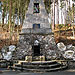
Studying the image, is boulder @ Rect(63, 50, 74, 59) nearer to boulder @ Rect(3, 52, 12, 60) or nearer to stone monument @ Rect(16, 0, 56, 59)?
stone monument @ Rect(16, 0, 56, 59)

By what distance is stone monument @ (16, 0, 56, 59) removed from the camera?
1410cm

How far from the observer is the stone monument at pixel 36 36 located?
1410 cm

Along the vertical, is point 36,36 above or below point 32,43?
above

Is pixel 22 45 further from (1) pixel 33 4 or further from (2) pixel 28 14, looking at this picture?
(1) pixel 33 4

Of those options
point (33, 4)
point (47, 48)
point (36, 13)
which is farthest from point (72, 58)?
point (33, 4)

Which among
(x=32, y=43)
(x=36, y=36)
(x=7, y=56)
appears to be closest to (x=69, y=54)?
(x=36, y=36)

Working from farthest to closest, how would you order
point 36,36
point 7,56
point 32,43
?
1. point 36,36
2. point 32,43
3. point 7,56

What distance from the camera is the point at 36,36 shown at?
14625mm

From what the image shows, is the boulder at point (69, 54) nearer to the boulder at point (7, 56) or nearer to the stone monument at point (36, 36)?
the stone monument at point (36, 36)

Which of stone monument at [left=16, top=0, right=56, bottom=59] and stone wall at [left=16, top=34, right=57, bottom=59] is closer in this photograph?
stone wall at [left=16, top=34, right=57, bottom=59]

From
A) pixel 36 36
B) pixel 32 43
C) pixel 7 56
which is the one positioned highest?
pixel 36 36

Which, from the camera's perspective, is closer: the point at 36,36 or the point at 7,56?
the point at 7,56

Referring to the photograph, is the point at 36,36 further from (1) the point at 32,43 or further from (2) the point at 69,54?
(2) the point at 69,54

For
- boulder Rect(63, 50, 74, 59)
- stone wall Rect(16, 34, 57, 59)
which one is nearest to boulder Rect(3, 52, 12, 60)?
stone wall Rect(16, 34, 57, 59)
